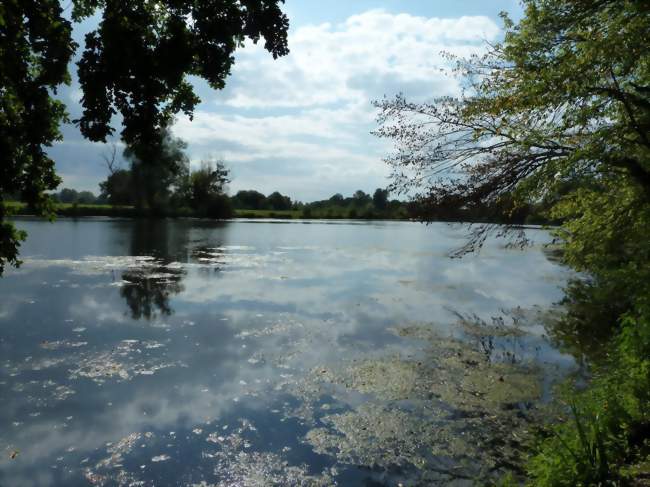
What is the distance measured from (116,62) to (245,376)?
5.29 m

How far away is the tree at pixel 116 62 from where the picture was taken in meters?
5.34

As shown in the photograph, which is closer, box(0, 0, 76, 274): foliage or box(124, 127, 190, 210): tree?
box(0, 0, 76, 274): foliage

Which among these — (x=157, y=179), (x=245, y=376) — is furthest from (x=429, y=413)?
(x=157, y=179)

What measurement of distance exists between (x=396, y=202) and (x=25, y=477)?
8790 millimetres

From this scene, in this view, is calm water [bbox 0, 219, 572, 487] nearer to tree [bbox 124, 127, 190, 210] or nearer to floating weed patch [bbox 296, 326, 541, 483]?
floating weed patch [bbox 296, 326, 541, 483]

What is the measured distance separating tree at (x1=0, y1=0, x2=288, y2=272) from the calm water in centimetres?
274

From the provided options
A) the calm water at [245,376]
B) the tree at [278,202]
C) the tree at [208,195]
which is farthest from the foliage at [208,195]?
the calm water at [245,376]

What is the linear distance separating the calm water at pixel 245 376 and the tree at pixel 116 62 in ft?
8.98

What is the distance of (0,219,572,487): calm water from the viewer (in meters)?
5.28

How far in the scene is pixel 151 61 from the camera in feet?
18.4

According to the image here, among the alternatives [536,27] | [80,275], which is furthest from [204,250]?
[536,27]

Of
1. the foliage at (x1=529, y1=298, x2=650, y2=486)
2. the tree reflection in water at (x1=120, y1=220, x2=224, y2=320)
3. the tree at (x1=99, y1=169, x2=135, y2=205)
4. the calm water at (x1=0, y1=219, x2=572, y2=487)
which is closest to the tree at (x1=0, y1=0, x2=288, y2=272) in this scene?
the calm water at (x1=0, y1=219, x2=572, y2=487)

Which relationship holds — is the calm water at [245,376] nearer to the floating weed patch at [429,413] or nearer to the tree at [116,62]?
the floating weed patch at [429,413]

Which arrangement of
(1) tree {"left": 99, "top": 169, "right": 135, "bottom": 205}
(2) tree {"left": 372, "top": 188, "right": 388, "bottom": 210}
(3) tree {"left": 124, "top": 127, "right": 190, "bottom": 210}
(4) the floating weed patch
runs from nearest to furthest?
(4) the floating weed patch < (3) tree {"left": 124, "top": 127, "right": 190, "bottom": 210} < (1) tree {"left": 99, "top": 169, "right": 135, "bottom": 205} < (2) tree {"left": 372, "top": 188, "right": 388, "bottom": 210}
